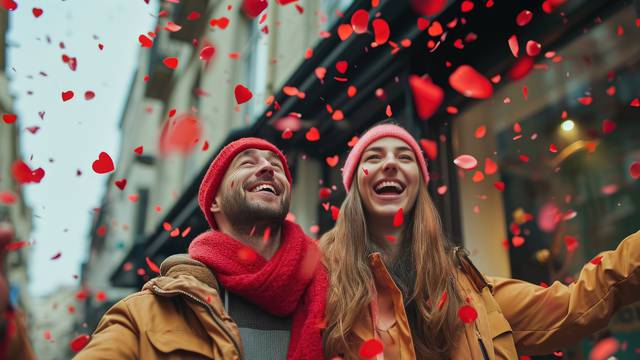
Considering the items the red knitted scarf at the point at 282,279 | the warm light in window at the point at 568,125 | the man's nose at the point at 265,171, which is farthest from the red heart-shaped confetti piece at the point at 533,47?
the red knitted scarf at the point at 282,279

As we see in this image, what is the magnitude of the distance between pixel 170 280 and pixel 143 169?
19819 millimetres

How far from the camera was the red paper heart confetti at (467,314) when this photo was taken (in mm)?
2396

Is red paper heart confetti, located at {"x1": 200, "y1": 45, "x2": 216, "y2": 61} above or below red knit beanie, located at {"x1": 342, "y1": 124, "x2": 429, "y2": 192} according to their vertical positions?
above

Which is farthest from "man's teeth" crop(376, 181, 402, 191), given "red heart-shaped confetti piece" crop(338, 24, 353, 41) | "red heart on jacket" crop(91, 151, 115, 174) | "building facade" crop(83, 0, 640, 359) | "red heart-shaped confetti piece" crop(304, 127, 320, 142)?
"red heart-shaped confetti piece" crop(304, 127, 320, 142)

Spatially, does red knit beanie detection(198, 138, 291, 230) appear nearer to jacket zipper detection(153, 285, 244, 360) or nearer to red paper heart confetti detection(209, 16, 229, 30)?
jacket zipper detection(153, 285, 244, 360)

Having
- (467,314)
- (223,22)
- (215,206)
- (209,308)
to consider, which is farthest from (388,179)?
(223,22)

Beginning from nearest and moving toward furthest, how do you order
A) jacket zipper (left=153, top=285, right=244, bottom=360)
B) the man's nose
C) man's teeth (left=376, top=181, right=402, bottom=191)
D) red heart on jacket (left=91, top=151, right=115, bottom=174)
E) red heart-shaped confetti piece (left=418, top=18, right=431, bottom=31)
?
jacket zipper (left=153, top=285, right=244, bottom=360) → the man's nose → man's teeth (left=376, top=181, right=402, bottom=191) → red heart on jacket (left=91, top=151, right=115, bottom=174) → red heart-shaped confetti piece (left=418, top=18, right=431, bottom=31)

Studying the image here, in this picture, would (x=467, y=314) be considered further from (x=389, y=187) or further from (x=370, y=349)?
(x=389, y=187)

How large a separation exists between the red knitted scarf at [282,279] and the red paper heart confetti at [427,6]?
2.48 m

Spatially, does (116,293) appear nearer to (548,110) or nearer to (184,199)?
(184,199)

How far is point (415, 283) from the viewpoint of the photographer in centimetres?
252

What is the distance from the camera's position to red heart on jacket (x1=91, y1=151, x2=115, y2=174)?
360 centimetres

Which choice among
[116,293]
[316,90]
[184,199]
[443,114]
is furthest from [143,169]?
[443,114]

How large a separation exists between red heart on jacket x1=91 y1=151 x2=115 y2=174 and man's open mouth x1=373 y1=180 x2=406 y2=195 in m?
1.74
